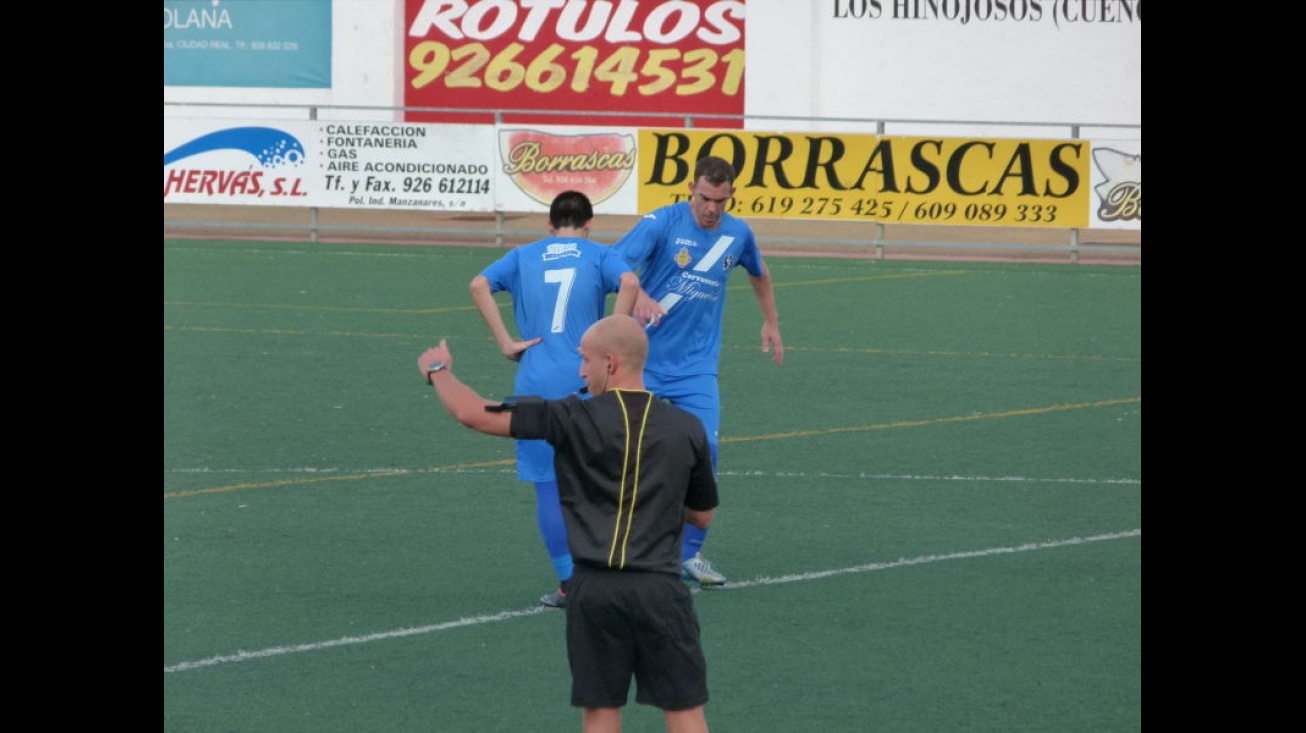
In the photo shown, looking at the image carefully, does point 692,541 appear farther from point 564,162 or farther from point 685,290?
point 564,162

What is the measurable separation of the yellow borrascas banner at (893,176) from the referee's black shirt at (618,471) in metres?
19.8

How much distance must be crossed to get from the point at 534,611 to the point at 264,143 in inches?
764

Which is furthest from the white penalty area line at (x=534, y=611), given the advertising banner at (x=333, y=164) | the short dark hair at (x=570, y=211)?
the advertising banner at (x=333, y=164)

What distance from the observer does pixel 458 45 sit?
38.1 m

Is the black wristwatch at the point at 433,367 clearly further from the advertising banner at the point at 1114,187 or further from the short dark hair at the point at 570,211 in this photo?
the advertising banner at the point at 1114,187

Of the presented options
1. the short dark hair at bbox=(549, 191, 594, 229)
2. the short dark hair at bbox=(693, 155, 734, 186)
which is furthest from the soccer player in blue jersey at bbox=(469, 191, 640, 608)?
the short dark hair at bbox=(693, 155, 734, 186)

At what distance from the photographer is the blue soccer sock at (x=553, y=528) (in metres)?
9.34

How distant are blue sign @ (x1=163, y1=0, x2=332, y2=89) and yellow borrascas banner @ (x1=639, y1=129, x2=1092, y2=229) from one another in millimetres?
13718

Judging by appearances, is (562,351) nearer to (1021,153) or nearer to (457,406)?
(457,406)

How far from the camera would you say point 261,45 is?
38500mm

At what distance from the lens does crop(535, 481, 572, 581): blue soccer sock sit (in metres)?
9.34

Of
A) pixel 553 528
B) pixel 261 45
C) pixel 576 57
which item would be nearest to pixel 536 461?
pixel 553 528

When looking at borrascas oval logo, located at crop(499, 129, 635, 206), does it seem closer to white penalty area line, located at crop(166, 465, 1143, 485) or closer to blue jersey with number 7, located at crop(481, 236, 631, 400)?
white penalty area line, located at crop(166, 465, 1143, 485)
